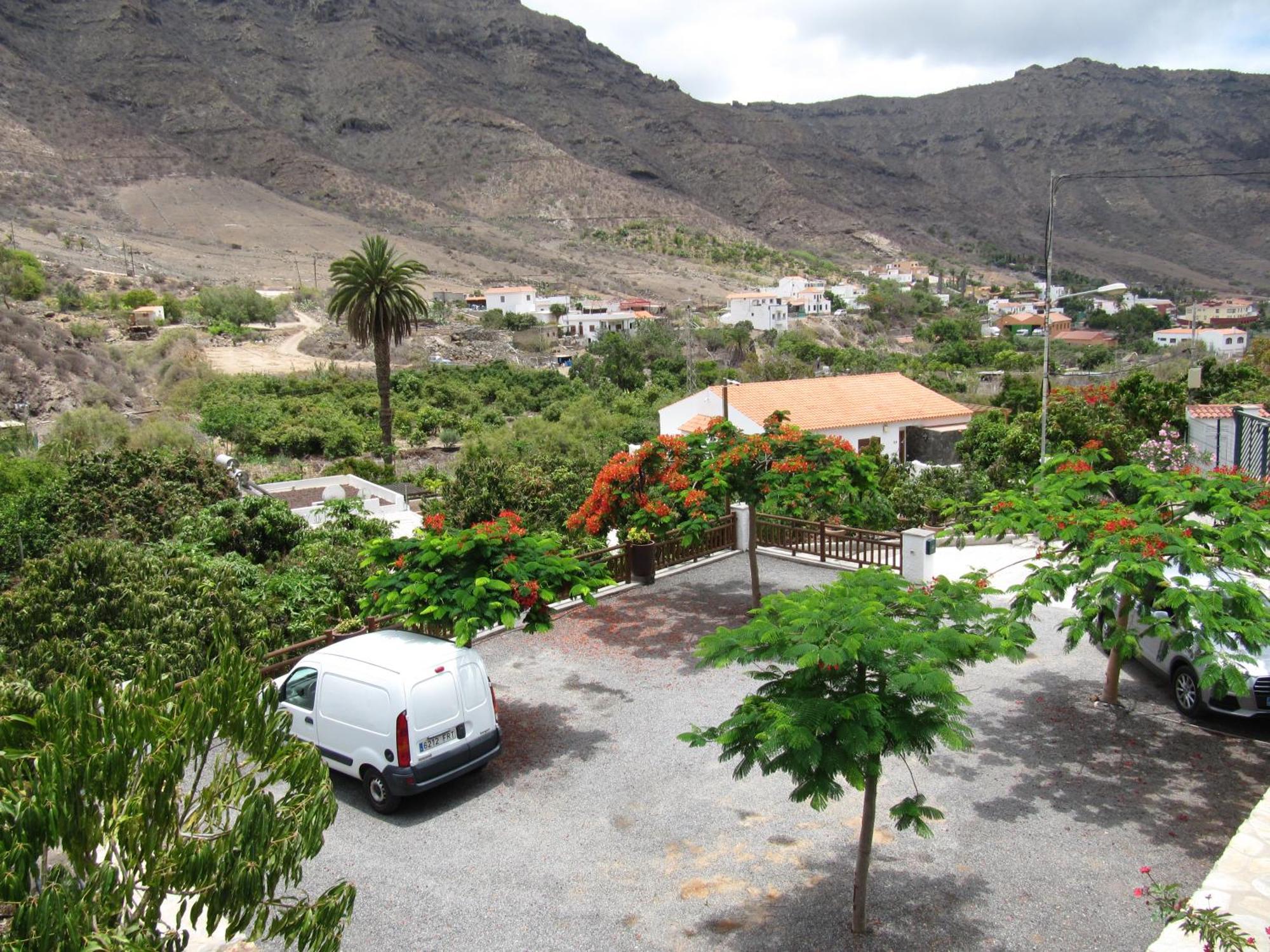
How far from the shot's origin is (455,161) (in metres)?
143

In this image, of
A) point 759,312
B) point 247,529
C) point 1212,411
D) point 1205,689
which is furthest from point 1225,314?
point 247,529

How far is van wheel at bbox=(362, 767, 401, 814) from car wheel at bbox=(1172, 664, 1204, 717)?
8.35 metres

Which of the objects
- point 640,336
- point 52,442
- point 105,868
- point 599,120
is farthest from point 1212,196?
point 105,868

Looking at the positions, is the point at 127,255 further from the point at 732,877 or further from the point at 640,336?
the point at 732,877

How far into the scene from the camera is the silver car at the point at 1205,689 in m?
9.34

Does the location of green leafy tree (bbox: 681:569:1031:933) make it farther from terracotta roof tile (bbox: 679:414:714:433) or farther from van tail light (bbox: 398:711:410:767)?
terracotta roof tile (bbox: 679:414:714:433)

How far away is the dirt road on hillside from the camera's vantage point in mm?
60125

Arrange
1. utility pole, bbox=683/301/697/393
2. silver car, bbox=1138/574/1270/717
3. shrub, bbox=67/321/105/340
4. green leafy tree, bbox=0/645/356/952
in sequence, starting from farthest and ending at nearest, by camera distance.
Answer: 1. utility pole, bbox=683/301/697/393
2. shrub, bbox=67/321/105/340
3. silver car, bbox=1138/574/1270/717
4. green leafy tree, bbox=0/645/356/952

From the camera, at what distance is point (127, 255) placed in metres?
84.0

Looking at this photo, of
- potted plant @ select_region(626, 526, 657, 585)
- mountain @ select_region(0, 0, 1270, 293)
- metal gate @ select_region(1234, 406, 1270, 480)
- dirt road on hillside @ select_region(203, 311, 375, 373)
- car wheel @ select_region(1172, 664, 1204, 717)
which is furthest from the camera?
mountain @ select_region(0, 0, 1270, 293)

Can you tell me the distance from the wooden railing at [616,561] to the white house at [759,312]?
257ft

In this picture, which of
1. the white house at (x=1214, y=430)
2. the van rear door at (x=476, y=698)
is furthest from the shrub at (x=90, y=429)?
the white house at (x=1214, y=430)

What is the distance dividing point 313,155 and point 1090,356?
105 metres

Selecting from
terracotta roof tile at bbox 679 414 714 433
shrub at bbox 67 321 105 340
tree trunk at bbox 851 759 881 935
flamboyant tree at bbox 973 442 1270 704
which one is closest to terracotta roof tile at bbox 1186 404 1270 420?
flamboyant tree at bbox 973 442 1270 704
